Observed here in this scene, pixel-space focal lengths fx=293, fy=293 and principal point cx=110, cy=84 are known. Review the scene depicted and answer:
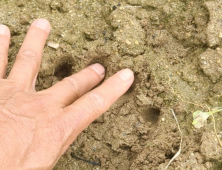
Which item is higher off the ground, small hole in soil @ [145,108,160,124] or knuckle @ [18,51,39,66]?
knuckle @ [18,51,39,66]

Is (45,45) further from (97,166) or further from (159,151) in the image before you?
(159,151)

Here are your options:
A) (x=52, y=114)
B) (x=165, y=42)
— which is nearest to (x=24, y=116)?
(x=52, y=114)

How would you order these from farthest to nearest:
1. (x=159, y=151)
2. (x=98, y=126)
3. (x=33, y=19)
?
(x=33, y=19) < (x=98, y=126) < (x=159, y=151)

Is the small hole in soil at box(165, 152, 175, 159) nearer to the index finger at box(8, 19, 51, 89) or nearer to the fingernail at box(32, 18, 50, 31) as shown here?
the index finger at box(8, 19, 51, 89)

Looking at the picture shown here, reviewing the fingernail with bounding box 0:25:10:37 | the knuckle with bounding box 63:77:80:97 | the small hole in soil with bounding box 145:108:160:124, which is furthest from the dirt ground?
the knuckle with bounding box 63:77:80:97

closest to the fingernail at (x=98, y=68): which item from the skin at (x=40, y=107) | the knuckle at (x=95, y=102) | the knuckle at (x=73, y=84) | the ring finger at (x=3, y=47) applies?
the skin at (x=40, y=107)

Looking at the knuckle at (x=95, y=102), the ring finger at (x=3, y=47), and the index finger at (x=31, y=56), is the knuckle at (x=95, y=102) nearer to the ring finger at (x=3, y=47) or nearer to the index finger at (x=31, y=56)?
the index finger at (x=31, y=56)
